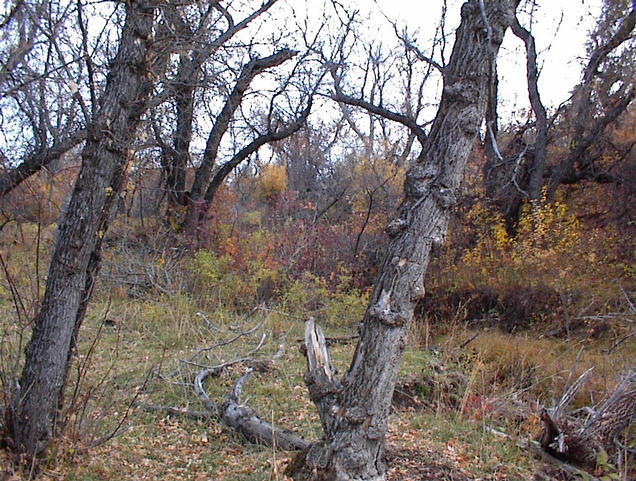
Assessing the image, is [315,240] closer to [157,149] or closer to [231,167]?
[231,167]

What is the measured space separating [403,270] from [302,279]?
767 cm

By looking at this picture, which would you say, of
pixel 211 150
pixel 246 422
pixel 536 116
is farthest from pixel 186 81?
pixel 536 116

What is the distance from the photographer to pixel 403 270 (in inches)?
128

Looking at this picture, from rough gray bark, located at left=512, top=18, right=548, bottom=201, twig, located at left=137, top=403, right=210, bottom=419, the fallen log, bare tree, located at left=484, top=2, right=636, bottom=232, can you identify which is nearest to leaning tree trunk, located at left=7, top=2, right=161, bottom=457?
twig, located at left=137, top=403, right=210, bottom=419

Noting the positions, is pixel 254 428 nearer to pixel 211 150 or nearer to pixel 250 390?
pixel 250 390

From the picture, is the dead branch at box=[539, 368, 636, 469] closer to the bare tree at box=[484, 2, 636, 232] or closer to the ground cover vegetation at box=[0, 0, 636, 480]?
the ground cover vegetation at box=[0, 0, 636, 480]

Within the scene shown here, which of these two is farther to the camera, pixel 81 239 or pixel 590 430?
pixel 590 430

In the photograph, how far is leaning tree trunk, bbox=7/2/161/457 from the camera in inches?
125

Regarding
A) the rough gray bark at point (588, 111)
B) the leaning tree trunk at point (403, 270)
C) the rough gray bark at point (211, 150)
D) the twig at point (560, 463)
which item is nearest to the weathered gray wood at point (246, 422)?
the leaning tree trunk at point (403, 270)

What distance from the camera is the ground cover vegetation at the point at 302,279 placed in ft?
10.8

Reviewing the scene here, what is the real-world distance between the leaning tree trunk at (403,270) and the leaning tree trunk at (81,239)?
5.05 ft

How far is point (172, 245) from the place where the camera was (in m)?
12.4

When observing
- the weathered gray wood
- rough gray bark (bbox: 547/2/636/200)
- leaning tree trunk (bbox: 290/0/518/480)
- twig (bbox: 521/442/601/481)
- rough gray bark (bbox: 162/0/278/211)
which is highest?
rough gray bark (bbox: 547/2/636/200)

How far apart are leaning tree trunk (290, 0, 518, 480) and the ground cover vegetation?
0.01m
